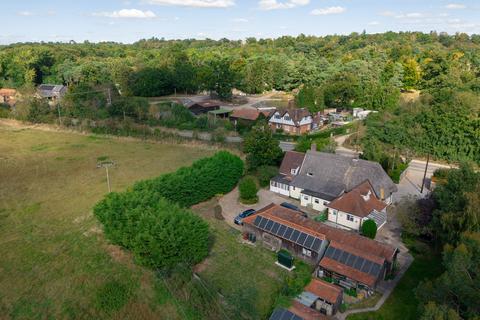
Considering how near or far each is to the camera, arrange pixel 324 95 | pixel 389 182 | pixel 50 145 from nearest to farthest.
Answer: pixel 389 182 < pixel 50 145 < pixel 324 95

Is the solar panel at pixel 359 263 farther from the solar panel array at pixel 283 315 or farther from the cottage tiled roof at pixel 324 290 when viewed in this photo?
the solar panel array at pixel 283 315

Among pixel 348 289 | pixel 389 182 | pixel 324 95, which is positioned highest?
pixel 324 95

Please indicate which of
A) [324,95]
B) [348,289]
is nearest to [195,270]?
[348,289]

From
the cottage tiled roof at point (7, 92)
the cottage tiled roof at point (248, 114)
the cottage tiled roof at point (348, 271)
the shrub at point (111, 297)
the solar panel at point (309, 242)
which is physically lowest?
the shrub at point (111, 297)

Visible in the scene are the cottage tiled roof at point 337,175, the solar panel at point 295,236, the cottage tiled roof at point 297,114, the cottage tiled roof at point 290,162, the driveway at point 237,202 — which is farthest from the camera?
the cottage tiled roof at point 297,114


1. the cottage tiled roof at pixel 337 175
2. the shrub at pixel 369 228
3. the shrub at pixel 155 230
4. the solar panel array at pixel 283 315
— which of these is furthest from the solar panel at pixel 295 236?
the cottage tiled roof at pixel 337 175

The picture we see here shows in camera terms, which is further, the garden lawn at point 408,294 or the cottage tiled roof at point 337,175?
the cottage tiled roof at point 337,175

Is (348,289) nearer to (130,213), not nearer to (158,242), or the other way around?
(158,242)
